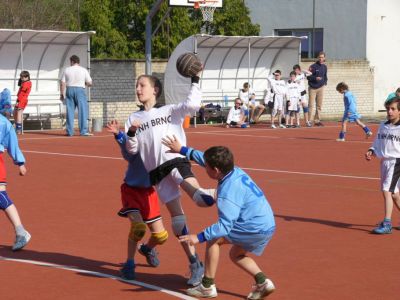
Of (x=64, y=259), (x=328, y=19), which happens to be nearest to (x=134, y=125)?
(x=64, y=259)

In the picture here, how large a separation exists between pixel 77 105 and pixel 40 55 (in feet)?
15.4

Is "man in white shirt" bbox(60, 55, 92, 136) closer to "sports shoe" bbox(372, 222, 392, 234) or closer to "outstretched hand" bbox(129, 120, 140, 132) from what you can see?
"sports shoe" bbox(372, 222, 392, 234)

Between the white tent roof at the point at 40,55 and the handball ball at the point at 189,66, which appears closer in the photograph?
the handball ball at the point at 189,66

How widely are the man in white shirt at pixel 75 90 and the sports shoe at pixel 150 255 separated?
16465 millimetres

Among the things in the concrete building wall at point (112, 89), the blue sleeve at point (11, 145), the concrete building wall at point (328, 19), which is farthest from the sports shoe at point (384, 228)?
the concrete building wall at point (328, 19)

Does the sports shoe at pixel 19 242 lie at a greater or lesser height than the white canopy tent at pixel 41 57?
lesser

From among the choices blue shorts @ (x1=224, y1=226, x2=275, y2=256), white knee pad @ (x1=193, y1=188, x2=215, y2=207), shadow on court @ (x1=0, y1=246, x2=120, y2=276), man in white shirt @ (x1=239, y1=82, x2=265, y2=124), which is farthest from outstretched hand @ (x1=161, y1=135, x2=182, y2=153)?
man in white shirt @ (x1=239, y1=82, x2=265, y2=124)

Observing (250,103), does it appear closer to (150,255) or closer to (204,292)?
(150,255)

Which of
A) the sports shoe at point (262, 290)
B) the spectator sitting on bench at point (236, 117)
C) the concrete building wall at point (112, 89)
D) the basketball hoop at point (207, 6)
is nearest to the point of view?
the sports shoe at point (262, 290)

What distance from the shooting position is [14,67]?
94.6 feet

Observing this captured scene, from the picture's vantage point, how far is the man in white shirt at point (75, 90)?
984 inches

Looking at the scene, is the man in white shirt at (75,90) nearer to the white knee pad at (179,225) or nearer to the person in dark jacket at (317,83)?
the person in dark jacket at (317,83)

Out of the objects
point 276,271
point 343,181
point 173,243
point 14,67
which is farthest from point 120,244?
point 14,67

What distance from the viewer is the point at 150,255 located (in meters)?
8.93
